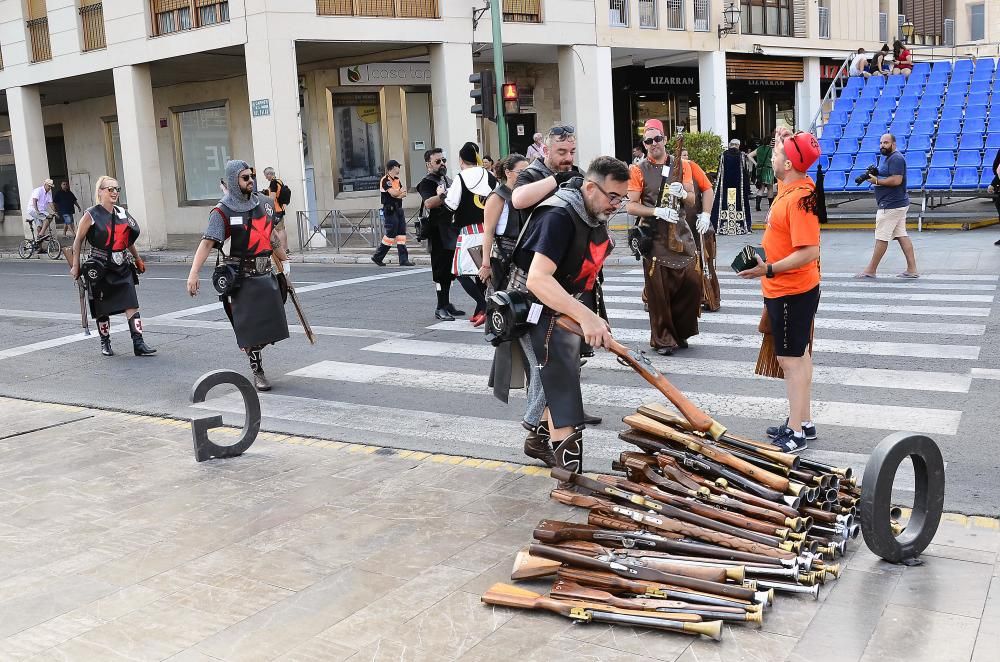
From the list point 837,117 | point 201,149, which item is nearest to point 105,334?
point 837,117

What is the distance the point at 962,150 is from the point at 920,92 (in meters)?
4.34

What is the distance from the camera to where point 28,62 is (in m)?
28.8

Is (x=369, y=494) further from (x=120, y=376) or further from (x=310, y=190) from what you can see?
(x=310, y=190)

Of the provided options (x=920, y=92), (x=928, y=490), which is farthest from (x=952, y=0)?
(x=928, y=490)

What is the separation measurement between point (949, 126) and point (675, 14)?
1099 centimetres

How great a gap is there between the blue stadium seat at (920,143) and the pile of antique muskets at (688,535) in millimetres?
18302

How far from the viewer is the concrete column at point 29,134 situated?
96.1ft

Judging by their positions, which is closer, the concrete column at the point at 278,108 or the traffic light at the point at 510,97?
the traffic light at the point at 510,97

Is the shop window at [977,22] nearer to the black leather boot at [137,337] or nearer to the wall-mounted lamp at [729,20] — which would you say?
the wall-mounted lamp at [729,20]

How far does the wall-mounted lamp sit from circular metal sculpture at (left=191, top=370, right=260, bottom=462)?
1083 inches

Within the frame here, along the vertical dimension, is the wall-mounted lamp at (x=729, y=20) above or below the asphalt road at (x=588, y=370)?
above

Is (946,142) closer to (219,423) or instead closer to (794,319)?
(794,319)

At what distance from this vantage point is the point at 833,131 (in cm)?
2370

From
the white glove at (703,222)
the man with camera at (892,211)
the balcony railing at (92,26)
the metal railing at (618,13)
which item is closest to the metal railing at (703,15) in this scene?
the metal railing at (618,13)
